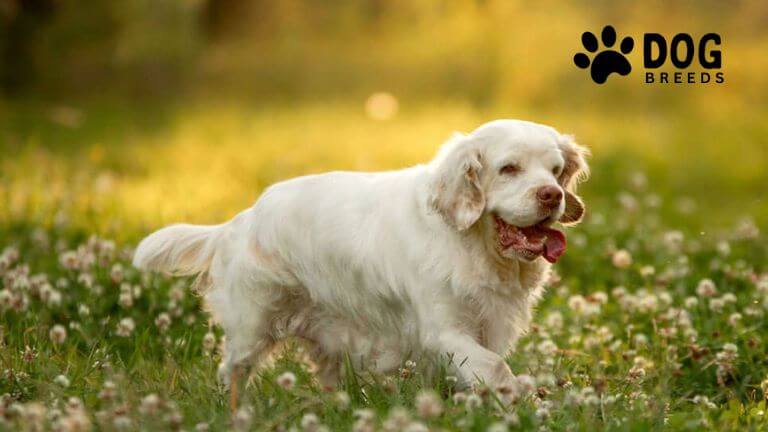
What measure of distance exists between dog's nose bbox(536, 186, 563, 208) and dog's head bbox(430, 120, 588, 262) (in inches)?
1.8

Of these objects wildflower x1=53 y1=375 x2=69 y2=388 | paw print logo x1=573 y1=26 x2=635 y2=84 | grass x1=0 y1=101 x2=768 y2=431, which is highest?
paw print logo x1=573 y1=26 x2=635 y2=84

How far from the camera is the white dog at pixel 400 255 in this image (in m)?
4.26

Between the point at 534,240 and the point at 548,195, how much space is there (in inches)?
10.6

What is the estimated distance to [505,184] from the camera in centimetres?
427

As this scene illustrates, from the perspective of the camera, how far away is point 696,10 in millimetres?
12375

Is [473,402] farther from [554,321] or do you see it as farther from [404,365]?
[554,321]

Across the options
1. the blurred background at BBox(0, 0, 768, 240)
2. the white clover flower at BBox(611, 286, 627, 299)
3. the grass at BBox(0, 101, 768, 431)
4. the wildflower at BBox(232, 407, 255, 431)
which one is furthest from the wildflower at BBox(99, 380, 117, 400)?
the blurred background at BBox(0, 0, 768, 240)

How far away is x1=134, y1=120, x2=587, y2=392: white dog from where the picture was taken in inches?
168

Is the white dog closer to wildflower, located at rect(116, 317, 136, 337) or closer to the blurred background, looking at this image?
wildflower, located at rect(116, 317, 136, 337)

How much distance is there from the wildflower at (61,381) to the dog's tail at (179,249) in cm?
113

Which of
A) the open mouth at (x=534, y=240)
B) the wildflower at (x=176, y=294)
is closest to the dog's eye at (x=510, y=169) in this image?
the open mouth at (x=534, y=240)

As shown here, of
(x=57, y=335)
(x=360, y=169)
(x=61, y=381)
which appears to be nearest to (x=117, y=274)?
(x=57, y=335)

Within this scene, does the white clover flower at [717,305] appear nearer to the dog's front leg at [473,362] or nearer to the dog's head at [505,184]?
the dog's head at [505,184]

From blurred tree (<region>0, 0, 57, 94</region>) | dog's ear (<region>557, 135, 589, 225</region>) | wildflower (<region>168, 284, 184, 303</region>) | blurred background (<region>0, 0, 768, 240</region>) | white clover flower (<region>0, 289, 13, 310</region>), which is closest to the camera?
dog's ear (<region>557, 135, 589, 225</region>)
